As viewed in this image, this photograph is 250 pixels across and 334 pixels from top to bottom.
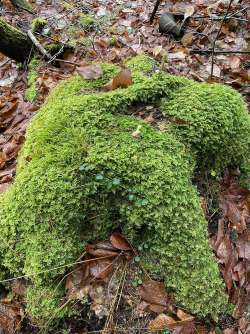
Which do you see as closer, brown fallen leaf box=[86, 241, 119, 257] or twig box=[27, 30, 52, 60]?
brown fallen leaf box=[86, 241, 119, 257]

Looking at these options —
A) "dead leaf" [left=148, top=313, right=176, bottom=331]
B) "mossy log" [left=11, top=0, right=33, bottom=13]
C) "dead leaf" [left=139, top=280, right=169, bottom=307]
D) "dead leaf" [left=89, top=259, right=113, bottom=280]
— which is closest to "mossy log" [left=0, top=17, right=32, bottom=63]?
"mossy log" [left=11, top=0, right=33, bottom=13]

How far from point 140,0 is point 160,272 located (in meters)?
5.22

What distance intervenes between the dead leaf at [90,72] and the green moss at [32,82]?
3.45 feet

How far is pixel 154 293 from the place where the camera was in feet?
7.38

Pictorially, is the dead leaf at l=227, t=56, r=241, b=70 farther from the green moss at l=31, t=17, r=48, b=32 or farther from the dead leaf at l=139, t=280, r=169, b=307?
the dead leaf at l=139, t=280, r=169, b=307

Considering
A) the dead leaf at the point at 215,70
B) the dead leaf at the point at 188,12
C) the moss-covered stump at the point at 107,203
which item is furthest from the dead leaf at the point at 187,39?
the moss-covered stump at the point at 107,203

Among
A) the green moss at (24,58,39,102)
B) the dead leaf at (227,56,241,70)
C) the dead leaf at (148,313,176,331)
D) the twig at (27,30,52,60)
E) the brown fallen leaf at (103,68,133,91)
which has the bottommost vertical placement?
the dead leaf at (148,313,176,331)

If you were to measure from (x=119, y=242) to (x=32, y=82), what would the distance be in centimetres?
265

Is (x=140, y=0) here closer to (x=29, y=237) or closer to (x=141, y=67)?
(x=141, y=67)

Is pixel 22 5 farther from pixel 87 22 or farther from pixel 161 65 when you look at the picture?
pixel 161 65

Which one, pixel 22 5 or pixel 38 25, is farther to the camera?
pixel 22 5

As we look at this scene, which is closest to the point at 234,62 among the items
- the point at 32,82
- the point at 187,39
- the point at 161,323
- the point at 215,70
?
the point at 215,70

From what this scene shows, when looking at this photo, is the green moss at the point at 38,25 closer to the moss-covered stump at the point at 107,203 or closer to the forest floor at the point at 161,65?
the forest floor at the point at 161,65

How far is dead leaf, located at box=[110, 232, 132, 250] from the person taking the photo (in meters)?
2.34
